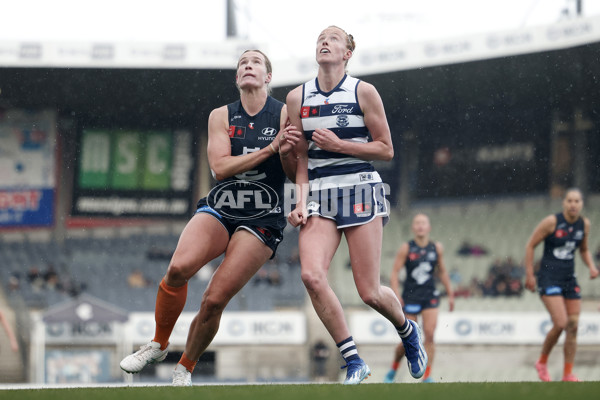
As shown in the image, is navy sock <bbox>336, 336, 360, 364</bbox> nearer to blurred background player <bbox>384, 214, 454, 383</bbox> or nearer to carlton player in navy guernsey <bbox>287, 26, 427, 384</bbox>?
carlton player in navy guernsey <bbox>287, 26, 427, 384</bbox>

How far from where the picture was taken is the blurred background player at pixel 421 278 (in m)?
8.80

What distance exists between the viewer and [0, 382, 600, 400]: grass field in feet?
11.5

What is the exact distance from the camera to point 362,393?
376cm

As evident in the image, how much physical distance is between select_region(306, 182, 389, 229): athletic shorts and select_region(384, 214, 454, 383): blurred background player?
4.13 m

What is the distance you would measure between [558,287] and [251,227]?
167 inches

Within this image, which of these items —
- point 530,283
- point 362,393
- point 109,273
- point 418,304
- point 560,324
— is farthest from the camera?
point 109,273

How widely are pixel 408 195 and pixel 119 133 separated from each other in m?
6.57

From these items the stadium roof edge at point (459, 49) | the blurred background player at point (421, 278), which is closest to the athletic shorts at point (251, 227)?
the blurred background player at point (421, 278)

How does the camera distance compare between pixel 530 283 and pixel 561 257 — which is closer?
pixel 530 283

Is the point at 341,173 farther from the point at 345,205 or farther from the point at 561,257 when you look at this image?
the point at 561,257

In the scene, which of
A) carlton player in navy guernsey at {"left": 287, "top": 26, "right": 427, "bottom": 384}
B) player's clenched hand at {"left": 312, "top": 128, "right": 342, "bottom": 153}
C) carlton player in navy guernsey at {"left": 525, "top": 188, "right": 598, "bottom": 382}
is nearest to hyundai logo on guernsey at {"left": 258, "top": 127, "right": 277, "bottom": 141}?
carlton player in navy guernsey at {"left": 287, "top": 26, "right": 427, "bottom": 384}

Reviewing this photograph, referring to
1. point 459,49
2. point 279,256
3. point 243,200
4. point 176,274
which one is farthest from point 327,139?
point 279,256

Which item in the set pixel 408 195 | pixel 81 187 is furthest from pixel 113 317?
pixel 408 195

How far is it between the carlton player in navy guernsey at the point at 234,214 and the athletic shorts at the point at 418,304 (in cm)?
410
